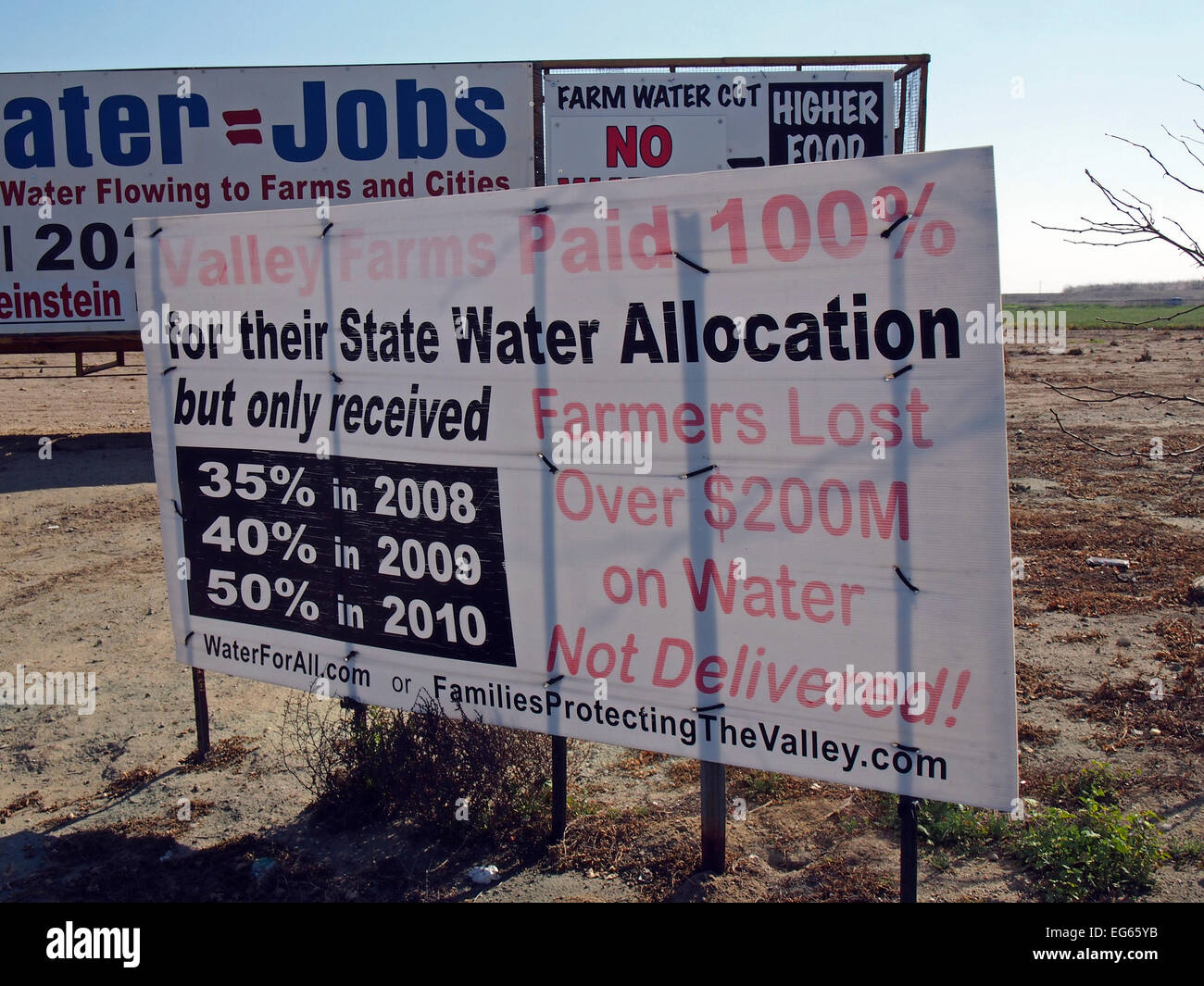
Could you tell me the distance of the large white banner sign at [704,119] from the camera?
12.8m

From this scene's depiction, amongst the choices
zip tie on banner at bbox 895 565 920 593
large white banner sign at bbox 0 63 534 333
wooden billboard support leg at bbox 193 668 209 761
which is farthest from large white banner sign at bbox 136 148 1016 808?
large white banner sign at bbox 0 63 534 333

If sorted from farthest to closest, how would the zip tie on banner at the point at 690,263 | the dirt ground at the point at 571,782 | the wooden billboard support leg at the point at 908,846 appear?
the dirt ground at the point at 571,782 → the zip tie on banner at the point at 690,263 → the wooden billboard support leg at the point at 908,846

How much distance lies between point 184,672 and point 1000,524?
17.0ft

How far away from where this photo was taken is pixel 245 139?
1291cm

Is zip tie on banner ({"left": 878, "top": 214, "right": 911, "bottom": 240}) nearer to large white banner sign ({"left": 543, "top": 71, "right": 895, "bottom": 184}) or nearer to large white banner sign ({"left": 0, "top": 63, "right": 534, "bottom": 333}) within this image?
large white banner sign ({"left": 543, "top": 71, "right": 895, "bottom": 184})

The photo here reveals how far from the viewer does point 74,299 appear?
1320 cm

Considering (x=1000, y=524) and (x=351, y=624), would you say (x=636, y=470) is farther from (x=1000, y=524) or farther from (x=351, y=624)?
(x=351, y=624)

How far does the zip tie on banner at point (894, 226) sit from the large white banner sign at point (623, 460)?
4 cm

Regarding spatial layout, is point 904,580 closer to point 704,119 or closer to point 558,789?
point 558,789

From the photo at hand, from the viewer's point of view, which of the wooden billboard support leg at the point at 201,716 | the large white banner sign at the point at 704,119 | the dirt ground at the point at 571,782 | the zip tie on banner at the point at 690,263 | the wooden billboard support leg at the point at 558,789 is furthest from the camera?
the large white banner sign at the point at 704,119

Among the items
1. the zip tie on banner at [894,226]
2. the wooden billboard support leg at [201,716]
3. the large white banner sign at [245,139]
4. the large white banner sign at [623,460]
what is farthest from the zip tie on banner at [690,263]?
the large white banner sign at [245,139]

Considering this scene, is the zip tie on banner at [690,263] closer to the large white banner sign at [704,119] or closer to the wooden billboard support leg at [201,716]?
the wooden billboard support leg at [201,716]

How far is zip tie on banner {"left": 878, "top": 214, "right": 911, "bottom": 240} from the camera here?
127 inches

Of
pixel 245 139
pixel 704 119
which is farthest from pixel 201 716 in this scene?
pixel 704 119
